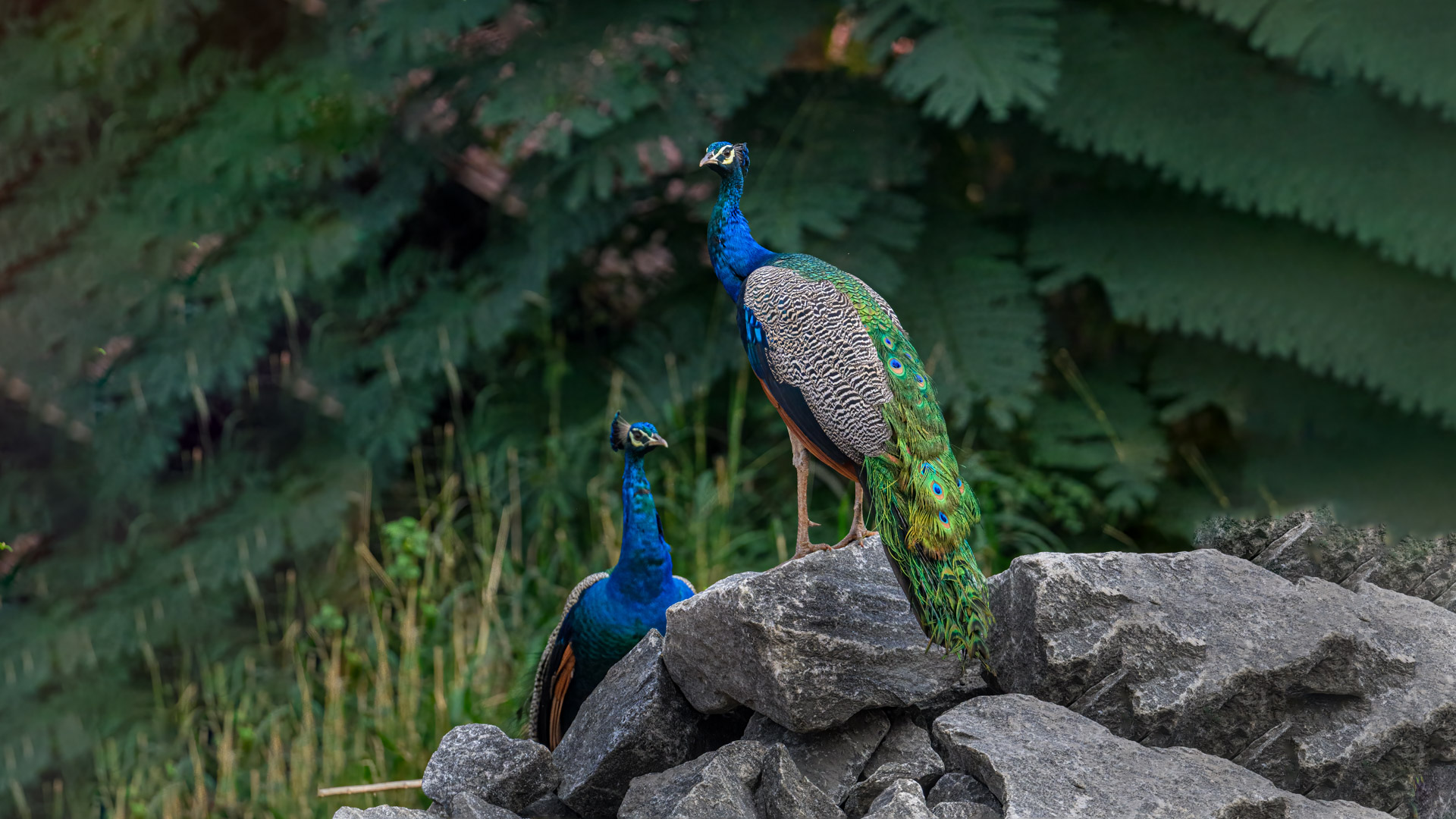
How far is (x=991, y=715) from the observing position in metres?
2.38

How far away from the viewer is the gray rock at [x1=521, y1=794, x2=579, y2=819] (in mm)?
2727

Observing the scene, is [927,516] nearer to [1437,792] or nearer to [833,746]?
[833,746]

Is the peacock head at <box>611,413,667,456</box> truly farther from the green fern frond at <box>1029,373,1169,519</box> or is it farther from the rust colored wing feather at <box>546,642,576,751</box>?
the green fern frond at <box>1029,373,1169,519</box>

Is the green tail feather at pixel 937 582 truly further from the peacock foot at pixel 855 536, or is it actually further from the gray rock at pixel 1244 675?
the peacock foot at pixel 855 536

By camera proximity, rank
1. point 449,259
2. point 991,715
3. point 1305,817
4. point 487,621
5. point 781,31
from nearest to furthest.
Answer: point 1305,817, point 991,715, point 487,621, point 781,31, point 449,259

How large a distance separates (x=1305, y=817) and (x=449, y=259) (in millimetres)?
4399

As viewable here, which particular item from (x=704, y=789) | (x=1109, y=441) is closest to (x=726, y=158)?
(x=704, y=789)

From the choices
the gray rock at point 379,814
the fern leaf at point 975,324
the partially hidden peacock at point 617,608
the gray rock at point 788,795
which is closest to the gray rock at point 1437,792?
the gray rock at point 788,795

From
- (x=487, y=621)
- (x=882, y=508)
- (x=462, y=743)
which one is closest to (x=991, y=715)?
(x=882, y=508)

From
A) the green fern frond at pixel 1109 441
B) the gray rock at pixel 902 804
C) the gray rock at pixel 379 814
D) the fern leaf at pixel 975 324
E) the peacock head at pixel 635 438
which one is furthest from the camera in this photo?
the green fern frond at pixel 1109 441

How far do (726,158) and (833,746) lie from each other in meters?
A: 1.19

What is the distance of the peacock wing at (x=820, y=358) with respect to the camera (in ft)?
7.86

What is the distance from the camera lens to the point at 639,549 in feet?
10.0

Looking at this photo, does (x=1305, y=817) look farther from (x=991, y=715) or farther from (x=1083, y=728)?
(x=991, y=715)
